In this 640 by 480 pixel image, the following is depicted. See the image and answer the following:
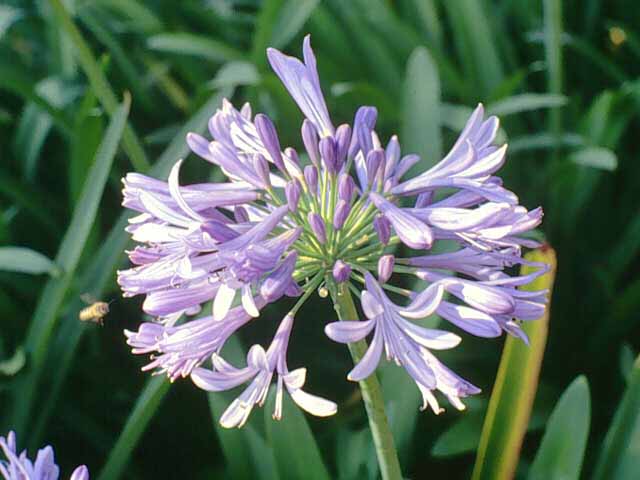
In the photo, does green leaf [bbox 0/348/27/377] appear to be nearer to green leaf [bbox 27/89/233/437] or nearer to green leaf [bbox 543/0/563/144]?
green leaf [bbox 27/89/233/437]

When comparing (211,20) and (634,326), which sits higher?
(211,20)

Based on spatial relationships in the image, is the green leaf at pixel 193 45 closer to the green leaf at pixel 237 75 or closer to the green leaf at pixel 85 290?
the green leaf at pixel 237 75

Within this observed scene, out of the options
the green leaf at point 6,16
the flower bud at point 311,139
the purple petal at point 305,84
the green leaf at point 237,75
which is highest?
the green leaf at point 6,16

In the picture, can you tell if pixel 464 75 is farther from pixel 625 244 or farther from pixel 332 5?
pixel 625 244

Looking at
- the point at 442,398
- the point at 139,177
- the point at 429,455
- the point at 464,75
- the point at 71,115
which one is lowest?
the point at 429,455

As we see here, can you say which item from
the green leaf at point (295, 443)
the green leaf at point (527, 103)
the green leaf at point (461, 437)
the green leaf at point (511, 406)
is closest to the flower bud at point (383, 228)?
the green leaf at point (511, 406)

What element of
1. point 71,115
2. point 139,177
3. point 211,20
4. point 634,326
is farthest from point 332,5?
point 139,177
